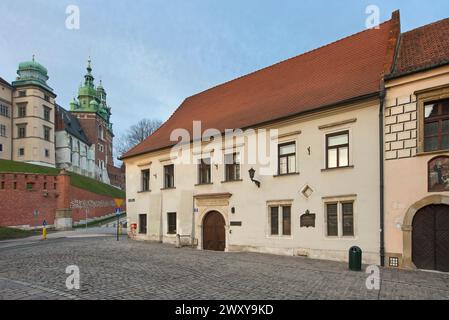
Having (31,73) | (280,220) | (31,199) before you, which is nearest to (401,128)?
(280,220)

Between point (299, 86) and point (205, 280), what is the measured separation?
11541 millimetres

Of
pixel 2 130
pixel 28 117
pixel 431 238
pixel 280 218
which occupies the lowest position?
pixel 431 238

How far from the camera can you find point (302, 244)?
15172 mm

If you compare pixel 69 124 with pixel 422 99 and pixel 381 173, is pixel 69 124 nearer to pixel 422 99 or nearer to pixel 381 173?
pixel 381 173

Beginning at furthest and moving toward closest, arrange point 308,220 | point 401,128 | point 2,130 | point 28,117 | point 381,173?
point 28,117 < point 2,130 < point 308,220 < point 381,173 < point 401,128

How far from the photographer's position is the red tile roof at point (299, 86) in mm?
15000

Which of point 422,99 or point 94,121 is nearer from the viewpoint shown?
point 422,99

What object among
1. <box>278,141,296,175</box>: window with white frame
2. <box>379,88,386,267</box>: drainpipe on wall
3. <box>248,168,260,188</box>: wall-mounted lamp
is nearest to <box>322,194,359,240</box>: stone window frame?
<box>379,88,386,267</box>: drainpipe on wall

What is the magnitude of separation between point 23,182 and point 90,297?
34.3 metres

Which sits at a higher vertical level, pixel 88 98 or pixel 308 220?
pixel 88 98

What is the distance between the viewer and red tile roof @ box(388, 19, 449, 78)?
1263 centimetres

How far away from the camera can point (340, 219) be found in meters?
14.2

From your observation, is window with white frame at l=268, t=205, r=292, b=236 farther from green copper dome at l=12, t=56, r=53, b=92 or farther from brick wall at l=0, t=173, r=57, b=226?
green copper dome at l=12, t=56, r=53, b=92
